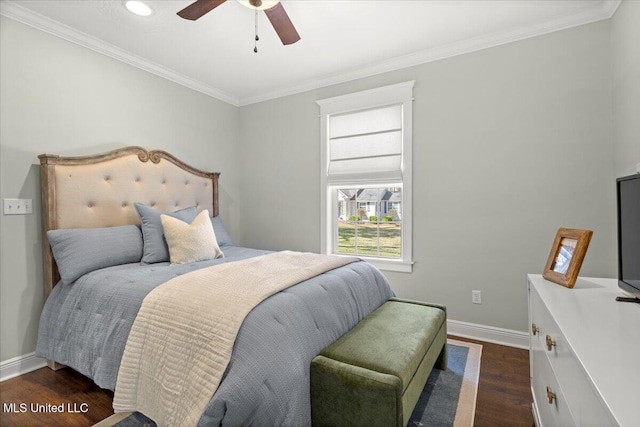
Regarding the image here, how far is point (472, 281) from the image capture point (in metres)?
2.78

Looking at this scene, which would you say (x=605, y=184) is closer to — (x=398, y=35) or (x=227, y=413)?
(x=398, y=35)

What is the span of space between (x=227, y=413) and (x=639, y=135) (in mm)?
2638

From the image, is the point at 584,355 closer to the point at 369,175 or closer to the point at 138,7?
the point at 369,175

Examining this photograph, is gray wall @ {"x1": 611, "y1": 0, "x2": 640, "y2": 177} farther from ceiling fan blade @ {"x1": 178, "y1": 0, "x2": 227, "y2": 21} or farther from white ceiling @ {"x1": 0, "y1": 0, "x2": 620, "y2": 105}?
ceiling fan blade @ {"x1": 178, "y1": 0, "x2": 227, "y2": 21}

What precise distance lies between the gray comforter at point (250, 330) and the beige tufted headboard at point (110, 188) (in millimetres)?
568

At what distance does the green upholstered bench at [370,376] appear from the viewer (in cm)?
128

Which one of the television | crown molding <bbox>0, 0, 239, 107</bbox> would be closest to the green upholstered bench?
the television

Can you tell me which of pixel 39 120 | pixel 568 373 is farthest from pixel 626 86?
pixel 39 120

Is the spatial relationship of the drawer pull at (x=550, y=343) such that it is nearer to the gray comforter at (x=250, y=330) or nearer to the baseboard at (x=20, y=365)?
the gray comforter at (x=250, y=330)

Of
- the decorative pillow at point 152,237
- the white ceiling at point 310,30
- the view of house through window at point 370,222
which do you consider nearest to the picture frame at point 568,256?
the view of house through window at point 370,222

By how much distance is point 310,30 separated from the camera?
2.57 m

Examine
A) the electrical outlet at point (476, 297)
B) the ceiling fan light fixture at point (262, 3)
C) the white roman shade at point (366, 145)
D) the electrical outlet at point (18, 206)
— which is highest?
the ceiling fan light fixture at point (262, 3)

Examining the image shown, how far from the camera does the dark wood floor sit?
1.72m

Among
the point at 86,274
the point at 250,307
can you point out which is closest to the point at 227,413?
the point at 250,307
